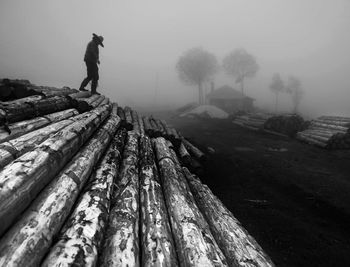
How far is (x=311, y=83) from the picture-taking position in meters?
92.5

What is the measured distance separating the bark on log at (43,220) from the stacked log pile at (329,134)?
12935 millimetres

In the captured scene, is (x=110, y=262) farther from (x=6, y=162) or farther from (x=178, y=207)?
(x=6, y=162)

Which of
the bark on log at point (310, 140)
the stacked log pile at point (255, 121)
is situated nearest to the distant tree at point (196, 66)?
the stacked log pile at point (255, 121)

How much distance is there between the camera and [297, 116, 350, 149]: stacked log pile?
12.1m

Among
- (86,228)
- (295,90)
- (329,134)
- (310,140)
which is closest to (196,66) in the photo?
(295,90)

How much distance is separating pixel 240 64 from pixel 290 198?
52946mm

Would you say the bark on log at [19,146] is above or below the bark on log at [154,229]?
above

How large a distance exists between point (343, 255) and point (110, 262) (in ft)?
13.9

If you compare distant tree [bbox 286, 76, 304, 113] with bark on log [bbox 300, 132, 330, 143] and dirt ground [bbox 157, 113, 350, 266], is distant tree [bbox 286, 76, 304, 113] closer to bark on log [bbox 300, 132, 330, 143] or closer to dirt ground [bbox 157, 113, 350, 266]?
bark on log [bbox 300, 132, 330, 143]

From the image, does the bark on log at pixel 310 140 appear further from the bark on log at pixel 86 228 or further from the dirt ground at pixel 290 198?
the bark on log at pixel 86 228

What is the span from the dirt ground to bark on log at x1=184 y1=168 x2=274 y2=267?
1.01 metres

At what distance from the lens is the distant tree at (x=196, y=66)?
4934cm

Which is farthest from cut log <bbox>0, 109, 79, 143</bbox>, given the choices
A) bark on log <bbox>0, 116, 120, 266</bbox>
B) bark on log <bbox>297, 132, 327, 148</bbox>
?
bark on log <bbox>297, 132, 327, 148</bbox>

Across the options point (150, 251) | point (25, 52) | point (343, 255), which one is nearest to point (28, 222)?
point (150, 251)
